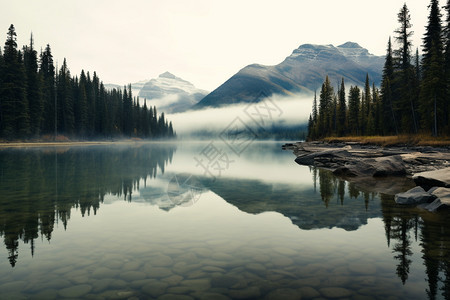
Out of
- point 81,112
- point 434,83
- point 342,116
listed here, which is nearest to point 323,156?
point 434,83

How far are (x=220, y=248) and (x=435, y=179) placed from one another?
948 cm

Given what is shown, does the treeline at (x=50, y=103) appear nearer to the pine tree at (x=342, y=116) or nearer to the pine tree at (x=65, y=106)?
the pine tree at (x=65, y=106)

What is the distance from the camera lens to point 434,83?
3453cm

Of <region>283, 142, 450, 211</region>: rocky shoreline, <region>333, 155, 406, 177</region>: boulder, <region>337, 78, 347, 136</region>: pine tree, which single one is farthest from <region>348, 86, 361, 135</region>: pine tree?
<region>333, 155, 406, 177</region>: boulder

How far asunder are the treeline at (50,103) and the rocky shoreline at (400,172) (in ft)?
188

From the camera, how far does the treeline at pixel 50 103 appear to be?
188ft

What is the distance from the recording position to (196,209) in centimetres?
1014

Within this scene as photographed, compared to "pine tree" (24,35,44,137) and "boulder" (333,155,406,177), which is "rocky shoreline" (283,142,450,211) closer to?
"boulder" (333,155,406,177)

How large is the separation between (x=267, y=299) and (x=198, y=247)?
8.16 feet

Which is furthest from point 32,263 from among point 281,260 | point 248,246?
point 281,260

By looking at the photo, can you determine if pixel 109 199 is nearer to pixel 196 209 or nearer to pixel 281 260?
pixel 196 209

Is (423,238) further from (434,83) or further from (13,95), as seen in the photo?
(13,95)

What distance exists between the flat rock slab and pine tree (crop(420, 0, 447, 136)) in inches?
1003

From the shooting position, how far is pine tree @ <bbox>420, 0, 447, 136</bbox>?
1359 inches
